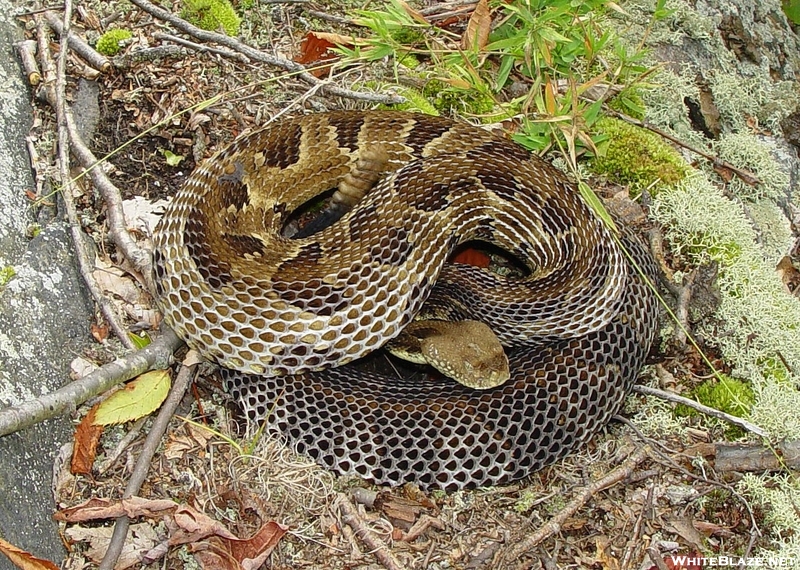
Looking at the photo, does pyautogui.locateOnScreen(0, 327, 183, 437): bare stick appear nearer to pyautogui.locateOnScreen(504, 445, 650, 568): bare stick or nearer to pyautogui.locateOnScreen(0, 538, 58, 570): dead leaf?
pyautogui.locateOnScreen(0, 538, 58, 570): dead leaf

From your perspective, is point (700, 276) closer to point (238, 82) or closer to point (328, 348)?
point (328, 348)

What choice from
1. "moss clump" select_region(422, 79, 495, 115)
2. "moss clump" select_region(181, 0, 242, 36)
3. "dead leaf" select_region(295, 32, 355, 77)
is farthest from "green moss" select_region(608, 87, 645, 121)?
"moss clump" select_region(181, 0, 242, 36)

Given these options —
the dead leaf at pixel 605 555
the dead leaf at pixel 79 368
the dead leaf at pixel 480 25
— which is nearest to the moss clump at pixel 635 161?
the dead leaf at pixel 480 25

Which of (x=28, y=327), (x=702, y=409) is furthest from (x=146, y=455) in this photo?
(x=702, y=409)

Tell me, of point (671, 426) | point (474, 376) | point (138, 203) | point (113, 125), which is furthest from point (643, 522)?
point (113, 125)

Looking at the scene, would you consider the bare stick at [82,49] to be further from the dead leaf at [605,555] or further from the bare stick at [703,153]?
the dead leaf at [605,555]
